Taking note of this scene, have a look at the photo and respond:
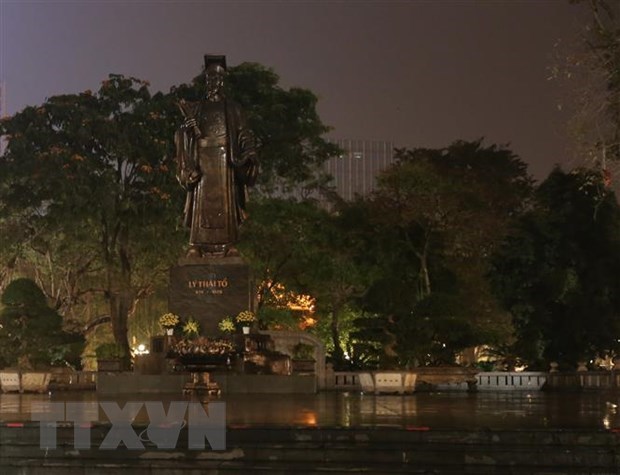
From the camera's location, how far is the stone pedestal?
67.4 feet

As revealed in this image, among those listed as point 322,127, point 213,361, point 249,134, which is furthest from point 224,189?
point 322,127

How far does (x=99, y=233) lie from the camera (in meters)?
28.0

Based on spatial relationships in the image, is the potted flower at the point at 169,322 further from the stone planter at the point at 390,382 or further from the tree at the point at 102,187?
the tree at the point at 102,187

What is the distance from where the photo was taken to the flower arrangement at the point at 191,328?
20172 mm

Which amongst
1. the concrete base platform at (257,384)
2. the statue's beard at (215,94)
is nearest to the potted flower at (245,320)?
the concrete base platform at (257,384)

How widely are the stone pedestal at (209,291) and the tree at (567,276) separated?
499 inches

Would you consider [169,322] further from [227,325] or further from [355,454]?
[355,454]

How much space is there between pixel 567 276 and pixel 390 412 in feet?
60.9

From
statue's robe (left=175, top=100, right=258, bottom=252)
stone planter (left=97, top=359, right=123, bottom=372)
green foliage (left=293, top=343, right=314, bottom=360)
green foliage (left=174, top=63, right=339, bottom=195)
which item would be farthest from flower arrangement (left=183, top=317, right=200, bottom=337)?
green foliage (left=174, top=63, right=339, bottom=195)

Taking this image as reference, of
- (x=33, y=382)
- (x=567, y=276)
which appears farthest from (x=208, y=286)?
(x=567, y=276)

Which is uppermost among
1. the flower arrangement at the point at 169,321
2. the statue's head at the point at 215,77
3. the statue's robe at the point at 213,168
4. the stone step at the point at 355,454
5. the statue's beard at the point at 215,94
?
the statue's head at the point at 215,77

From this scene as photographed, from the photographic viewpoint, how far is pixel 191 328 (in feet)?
66.2

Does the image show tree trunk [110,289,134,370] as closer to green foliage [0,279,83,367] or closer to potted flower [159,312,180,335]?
green foliage [0,279,83,367]

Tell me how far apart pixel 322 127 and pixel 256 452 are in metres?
21.9
